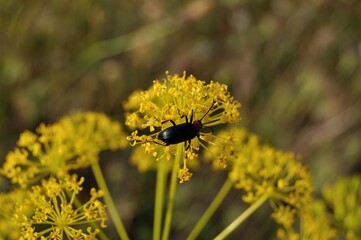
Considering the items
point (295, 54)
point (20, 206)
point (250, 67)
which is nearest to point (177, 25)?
point (250, 67)

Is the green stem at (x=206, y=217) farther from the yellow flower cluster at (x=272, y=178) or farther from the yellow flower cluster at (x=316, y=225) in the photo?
the yellow flower cluster at (x=316, y=225)

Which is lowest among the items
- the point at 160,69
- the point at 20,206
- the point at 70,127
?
the point at 20,206

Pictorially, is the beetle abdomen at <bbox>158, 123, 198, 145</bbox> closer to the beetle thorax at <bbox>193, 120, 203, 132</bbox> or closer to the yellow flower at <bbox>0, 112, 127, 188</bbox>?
the beetle thorax at <bbox>193, 120, 203, 132</bbox>

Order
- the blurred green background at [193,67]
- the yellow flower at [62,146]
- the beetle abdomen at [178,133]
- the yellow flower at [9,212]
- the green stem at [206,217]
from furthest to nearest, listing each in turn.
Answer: the blurred green background at [193,67] < the yellow flower at [62,146] < the green stem at [206,217] < the yellow flower at [9,212] < the beetle abdomen at [178,133]

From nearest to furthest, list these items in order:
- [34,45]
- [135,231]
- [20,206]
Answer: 1. [20,206]
2. [135,231]
3. [34,45]

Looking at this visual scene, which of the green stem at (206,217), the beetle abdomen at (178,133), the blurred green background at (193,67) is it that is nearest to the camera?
the beetle abdomen at (178,133)

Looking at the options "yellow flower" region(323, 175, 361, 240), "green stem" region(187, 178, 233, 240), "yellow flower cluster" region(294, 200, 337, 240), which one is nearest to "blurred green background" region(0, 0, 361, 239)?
"green stem" region(187, 178, 233, 240)

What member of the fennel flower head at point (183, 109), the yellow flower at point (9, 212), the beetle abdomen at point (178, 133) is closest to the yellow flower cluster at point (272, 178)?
the fennel flower head at point (183, 109)

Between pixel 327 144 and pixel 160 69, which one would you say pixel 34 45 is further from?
pixel 327 144
